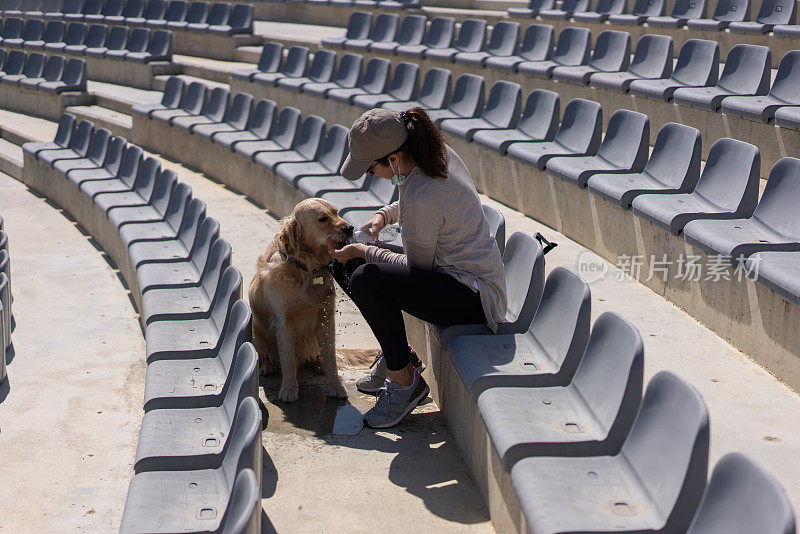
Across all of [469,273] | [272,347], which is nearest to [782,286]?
[469,273]

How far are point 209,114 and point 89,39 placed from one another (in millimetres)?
4814

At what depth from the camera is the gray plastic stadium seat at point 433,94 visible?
23.9ft

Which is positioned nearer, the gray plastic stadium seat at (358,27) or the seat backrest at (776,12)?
the seat backrest at (776,12)

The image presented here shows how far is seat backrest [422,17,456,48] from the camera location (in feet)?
30.3

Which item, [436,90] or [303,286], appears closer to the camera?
[303,286]

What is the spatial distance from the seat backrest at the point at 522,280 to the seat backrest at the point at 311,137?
129 inches

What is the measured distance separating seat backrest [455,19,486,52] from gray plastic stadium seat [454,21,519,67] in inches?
4.9

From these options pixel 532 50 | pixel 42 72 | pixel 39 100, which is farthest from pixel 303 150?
pixel 42 72

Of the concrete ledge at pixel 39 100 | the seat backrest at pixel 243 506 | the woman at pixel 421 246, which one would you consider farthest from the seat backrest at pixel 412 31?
the seat backrest at pixel 243 506

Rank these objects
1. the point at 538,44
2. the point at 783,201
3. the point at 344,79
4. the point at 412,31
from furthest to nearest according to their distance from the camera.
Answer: the point at 412,31 < the point at 344,79 < the point at 538,44 < the point at 783,201

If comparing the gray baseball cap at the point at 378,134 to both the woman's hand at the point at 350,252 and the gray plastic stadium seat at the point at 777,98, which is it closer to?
the woman's hand at the point at 350,252

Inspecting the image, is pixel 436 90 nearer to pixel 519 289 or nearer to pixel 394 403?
pixel 519 289

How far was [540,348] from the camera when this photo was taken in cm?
328

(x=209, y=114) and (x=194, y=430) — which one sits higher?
(x=209, y=114)
